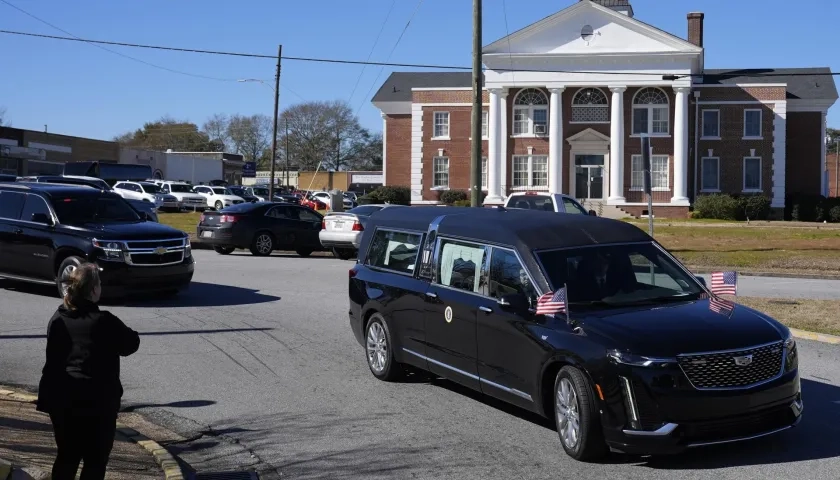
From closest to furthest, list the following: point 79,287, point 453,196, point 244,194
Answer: point 79,287, point 453,196, point 244,194

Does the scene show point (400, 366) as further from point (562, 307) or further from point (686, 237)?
point (686, 237)

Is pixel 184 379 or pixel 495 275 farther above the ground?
pixel 495 275

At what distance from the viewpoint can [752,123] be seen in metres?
57.7

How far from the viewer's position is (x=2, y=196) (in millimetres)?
16156

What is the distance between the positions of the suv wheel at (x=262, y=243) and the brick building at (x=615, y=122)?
3243cm

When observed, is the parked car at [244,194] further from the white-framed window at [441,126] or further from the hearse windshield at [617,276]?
the hearse windshield at [617,276]

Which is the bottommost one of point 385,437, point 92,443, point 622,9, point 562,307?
point 385,437

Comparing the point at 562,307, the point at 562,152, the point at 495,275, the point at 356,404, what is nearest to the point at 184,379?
the point at 356,404

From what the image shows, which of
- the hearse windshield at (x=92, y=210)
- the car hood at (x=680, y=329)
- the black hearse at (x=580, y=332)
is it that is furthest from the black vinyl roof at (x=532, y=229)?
the hearse windshield at (x=92, y=210)

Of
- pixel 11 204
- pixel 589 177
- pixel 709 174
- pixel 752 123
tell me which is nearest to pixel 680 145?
pixel 709 174

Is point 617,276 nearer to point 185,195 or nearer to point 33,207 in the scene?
point 33,207

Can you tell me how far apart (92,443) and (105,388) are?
12.7 inches

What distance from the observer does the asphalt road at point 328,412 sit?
22.6 feet

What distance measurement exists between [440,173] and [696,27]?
2144cm
